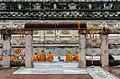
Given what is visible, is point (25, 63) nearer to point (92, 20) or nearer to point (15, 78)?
point (15, 78)

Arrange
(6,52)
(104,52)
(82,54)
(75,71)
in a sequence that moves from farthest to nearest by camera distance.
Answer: (104,52)
(6,52)
(82,54)
(75,71)

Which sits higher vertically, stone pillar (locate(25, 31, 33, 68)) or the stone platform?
stone pillar (locate(25, 31, 33, 68))

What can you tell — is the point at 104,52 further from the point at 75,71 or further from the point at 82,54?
the point at 75,71

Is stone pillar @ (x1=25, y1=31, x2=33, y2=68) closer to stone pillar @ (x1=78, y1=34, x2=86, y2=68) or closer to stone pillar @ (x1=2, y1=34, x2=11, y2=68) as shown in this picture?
stone pillar @ (x1=2, y1=34, x2=11, y2=68)

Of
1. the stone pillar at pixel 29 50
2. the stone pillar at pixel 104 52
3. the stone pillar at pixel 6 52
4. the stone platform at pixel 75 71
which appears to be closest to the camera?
the stone platform at pixel 75 71

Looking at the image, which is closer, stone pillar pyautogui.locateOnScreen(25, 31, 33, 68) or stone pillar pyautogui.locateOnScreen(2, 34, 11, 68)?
stone pillar pyautogui.locateOnScreen(25, 31, 33, 68)

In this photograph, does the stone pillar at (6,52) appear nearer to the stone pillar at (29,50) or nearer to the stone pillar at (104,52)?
the stone pillar at (29,50)

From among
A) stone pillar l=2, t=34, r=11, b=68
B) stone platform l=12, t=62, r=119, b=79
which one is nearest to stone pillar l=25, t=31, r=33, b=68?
stone platform l=12, t=62, r=119, b=79

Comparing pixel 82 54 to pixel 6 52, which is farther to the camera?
pixel 6 52

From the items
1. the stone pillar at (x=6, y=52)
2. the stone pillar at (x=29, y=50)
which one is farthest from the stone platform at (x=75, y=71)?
the stone pillar at (x=6, y=52)

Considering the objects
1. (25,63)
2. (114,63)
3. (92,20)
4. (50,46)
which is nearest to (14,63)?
(25,63)

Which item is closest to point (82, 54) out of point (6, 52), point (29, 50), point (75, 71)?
point (75, 71)

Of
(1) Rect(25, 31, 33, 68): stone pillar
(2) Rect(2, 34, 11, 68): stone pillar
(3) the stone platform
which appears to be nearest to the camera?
(3) the stone platform

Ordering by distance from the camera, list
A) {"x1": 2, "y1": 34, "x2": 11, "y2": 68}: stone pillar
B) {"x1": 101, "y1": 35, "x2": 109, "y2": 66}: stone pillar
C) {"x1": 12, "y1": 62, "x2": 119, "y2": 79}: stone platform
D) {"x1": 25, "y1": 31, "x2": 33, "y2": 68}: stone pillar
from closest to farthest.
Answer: {"x1": 12, "y1": 62, "x2": 119, "y2": 79}: stone platform → {"x1": 25, "y1": 31, "x2": 33, "y2": 68}: stone pillar → {"x1": 2, "y1": 34, "x2": 11, "y2": 68}: stone pillar → {"x1": 101, "y1": 35, "x2": 109, "y2": 66}: stone pillar
